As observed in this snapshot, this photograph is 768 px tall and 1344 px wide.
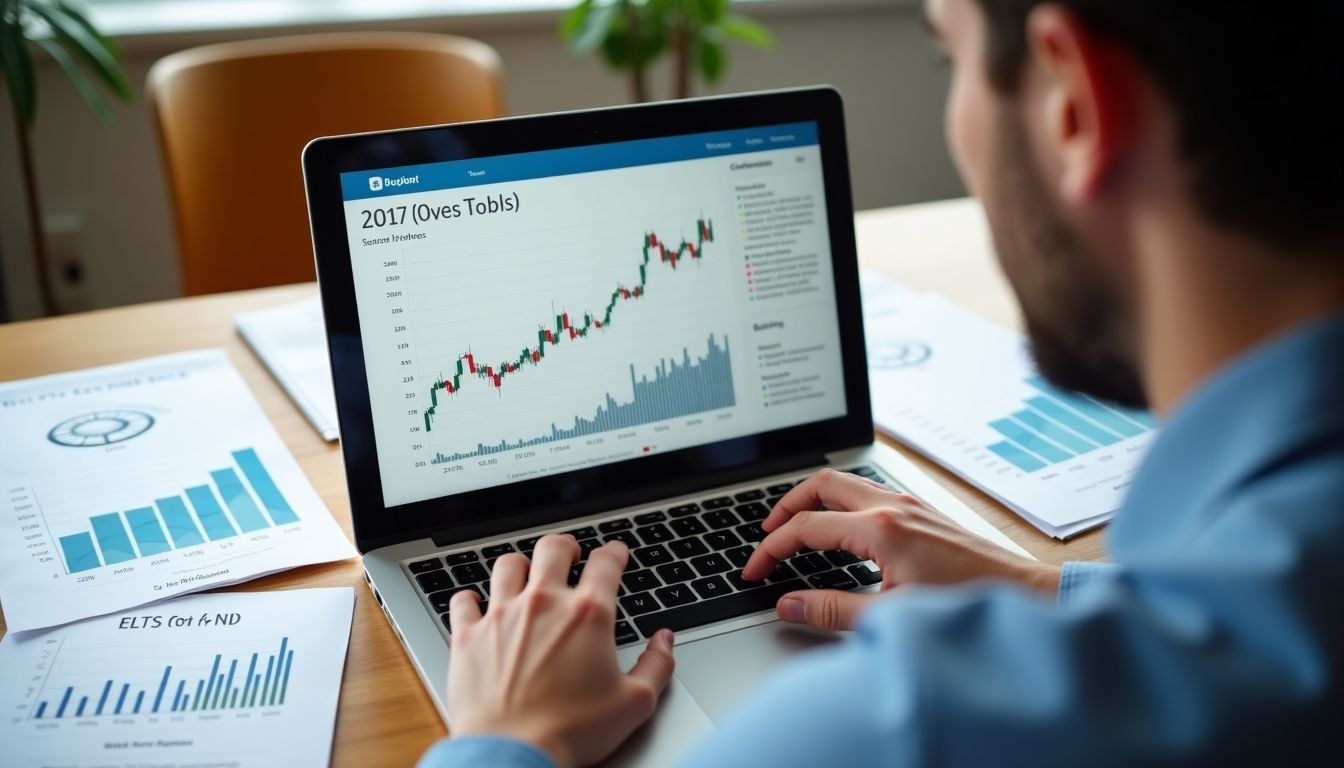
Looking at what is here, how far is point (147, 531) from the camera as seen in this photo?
3.17 ft

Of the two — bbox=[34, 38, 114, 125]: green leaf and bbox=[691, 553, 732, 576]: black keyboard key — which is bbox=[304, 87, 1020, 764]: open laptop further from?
bbox=[34, 38, 114, 125]: green leaf

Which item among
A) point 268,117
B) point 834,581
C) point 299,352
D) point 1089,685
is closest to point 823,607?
point 834,581

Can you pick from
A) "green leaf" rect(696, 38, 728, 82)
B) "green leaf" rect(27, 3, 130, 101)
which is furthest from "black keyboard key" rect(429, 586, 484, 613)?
"green leaf" rect(696, 38, 728, 82)

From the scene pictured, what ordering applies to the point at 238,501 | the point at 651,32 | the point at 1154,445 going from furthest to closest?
the point at 651,32 < the point at 238,501 < the point at 1154,445

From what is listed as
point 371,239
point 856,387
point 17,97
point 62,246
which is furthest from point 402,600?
point 62,246

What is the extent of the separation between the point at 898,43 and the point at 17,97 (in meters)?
2.12

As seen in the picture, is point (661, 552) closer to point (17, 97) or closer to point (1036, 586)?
point (1036, 586)

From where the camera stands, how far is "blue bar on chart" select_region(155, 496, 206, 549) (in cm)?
95

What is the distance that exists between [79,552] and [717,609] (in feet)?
1.62

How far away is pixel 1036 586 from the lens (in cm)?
85

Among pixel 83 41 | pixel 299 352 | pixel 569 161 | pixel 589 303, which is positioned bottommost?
pixel 299 352

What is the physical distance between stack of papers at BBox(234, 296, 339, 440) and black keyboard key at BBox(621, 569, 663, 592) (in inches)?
15.3

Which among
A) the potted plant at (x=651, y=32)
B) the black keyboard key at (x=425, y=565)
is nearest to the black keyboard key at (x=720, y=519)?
the black keyboard key at (x=425, y=565)

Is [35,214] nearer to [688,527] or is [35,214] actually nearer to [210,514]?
[210,514]
